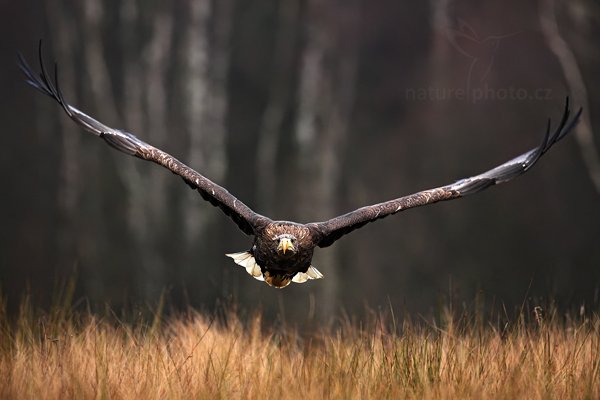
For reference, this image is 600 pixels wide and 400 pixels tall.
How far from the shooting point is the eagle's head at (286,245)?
624cm

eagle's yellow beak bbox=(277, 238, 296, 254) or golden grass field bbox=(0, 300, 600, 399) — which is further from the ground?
eagle's yellow beak bbox=(277, 238, 296, 254)

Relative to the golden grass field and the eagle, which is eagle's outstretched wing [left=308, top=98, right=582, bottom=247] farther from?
the golden grass field

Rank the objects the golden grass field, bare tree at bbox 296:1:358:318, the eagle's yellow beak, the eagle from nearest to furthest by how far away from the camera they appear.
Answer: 1. the golden grass field
2. the eagle's yellow beak
3. the eagle
4. bare tree at bbox 296:1:358:318

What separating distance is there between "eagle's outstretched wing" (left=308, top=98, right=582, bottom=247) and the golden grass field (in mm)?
1070

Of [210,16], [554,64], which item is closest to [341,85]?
[210,16]

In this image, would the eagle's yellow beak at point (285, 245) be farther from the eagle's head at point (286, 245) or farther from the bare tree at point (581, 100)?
the bare tree at point (581, 100)

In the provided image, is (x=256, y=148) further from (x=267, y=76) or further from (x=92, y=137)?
(x=92, y=137)

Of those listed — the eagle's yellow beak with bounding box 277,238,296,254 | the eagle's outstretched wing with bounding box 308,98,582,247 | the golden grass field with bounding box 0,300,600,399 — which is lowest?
the golden grass field with bounding box 0,300,600,399

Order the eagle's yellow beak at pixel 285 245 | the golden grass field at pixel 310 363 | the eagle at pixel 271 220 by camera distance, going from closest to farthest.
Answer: the golden grass field at pixel 310 363 → the eagle's yellow beak at pixel 285 245 → the eagle at pixel 271 220

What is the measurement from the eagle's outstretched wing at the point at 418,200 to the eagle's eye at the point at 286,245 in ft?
1.09

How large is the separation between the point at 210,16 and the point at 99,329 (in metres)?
7.49

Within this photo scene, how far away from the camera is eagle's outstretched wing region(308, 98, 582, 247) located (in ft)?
22.0

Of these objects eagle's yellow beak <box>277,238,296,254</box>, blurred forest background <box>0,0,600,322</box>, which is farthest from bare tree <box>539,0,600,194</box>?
eagle's yellow beak <box>277,238,296,254</box>

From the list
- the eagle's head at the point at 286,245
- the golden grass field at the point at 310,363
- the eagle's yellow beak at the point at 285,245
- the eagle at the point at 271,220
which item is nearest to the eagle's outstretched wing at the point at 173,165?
the eagle at the point at 271,220
